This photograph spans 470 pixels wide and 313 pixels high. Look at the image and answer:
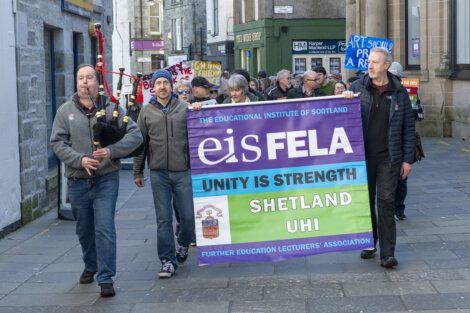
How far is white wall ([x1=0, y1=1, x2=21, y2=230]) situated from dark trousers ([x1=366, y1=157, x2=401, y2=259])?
4.47 m

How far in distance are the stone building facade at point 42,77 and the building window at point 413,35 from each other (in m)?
11.6

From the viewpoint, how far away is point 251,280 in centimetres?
795

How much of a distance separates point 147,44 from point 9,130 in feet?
182

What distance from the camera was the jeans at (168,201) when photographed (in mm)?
8281

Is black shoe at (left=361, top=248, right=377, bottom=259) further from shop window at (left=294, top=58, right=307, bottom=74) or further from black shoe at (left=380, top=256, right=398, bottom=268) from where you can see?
shop window at (left=294, top=58, right=307, bottom=74)

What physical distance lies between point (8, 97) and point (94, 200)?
149 inches

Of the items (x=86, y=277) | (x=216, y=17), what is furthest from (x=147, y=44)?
(x=86, y=277)

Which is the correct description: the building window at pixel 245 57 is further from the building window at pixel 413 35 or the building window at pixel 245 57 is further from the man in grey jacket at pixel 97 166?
the man in grey jacket at pixel 97 166

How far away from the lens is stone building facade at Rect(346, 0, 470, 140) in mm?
22094

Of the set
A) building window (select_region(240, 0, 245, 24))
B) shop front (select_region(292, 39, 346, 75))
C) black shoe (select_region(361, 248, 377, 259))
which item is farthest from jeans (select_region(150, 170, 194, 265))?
building window (select_region(240, 0, 245, 24))

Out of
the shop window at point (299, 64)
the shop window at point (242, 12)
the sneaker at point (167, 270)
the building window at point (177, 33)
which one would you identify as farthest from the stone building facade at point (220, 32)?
the sneaker at point (167, 270)

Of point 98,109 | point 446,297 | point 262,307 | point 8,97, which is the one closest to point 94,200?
point 98,109

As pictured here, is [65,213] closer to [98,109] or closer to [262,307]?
[98,109]

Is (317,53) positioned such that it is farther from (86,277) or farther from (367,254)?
(86,277)
